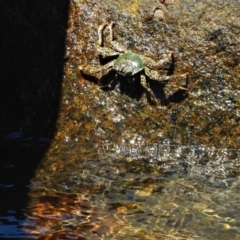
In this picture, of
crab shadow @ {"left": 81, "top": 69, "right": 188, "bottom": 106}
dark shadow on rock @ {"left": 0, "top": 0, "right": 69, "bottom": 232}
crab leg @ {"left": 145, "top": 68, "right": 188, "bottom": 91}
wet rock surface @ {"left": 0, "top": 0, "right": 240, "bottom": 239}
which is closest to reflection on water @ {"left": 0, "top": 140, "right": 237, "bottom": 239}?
wet rock surface @ {"left": 0, "top": 0, "right": 240, "bottom": 239}

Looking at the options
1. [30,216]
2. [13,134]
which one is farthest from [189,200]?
[13,134]

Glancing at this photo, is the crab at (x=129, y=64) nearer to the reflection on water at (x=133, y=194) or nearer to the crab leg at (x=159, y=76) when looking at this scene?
the crab leg at (x=159, y=76)

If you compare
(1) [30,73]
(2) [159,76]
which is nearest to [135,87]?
(2) [159,76]

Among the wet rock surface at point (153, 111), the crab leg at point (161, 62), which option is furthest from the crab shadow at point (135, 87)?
the crab leg at point (161, 62)

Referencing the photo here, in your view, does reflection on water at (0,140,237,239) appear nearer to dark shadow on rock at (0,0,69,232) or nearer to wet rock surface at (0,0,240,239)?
wet rock surface at (0,0,240,239)

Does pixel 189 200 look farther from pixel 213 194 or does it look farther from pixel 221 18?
pixel 221 18

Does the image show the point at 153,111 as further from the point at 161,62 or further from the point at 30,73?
the point at 30,73
